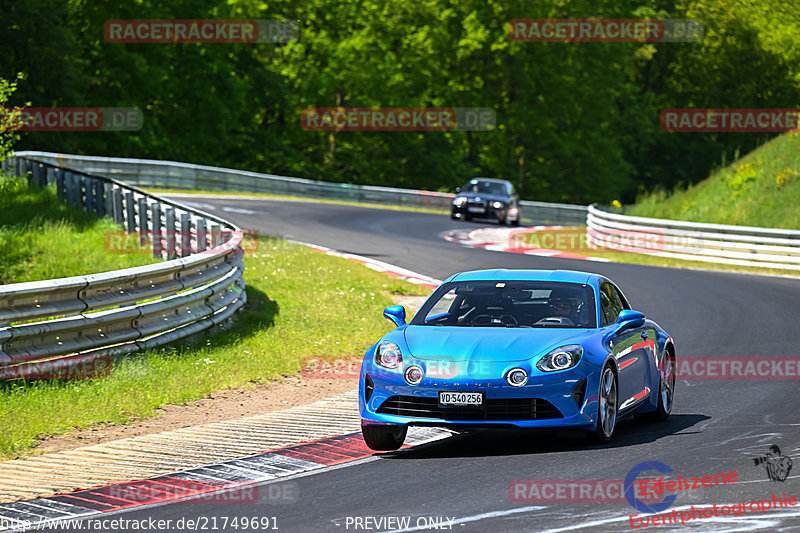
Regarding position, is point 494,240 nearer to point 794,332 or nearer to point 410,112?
point 794,332

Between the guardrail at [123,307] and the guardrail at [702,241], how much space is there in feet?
46.0

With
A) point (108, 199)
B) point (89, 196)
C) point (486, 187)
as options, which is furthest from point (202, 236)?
point (486, 187)

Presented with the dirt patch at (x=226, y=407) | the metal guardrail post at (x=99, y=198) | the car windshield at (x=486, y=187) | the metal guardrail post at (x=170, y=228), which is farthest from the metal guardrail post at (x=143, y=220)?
the car windshield at (x=486, y=187)

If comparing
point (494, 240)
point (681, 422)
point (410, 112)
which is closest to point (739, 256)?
point (494, 240)

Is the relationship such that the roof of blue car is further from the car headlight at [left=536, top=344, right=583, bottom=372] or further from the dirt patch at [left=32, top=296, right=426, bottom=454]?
the dirt patch at [left=32, top=296, right=426, bottom=454]

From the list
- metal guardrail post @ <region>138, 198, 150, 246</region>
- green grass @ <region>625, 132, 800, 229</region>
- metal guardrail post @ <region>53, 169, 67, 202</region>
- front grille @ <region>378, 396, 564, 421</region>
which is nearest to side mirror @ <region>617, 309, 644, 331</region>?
front grille @ <region>378, 396, 564, 421</region>

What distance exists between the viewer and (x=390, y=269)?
24.5 meters

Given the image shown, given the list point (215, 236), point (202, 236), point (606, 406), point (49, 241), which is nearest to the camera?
point (606, 406)

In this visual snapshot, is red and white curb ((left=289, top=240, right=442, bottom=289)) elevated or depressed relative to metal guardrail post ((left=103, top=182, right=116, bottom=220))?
depressed

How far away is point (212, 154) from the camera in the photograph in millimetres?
63688

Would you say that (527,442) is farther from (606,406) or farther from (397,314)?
(397,314)

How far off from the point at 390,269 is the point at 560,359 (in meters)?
15.6

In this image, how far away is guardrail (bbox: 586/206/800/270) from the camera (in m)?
27.8

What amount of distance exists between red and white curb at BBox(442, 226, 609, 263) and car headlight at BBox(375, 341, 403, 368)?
19816mm
